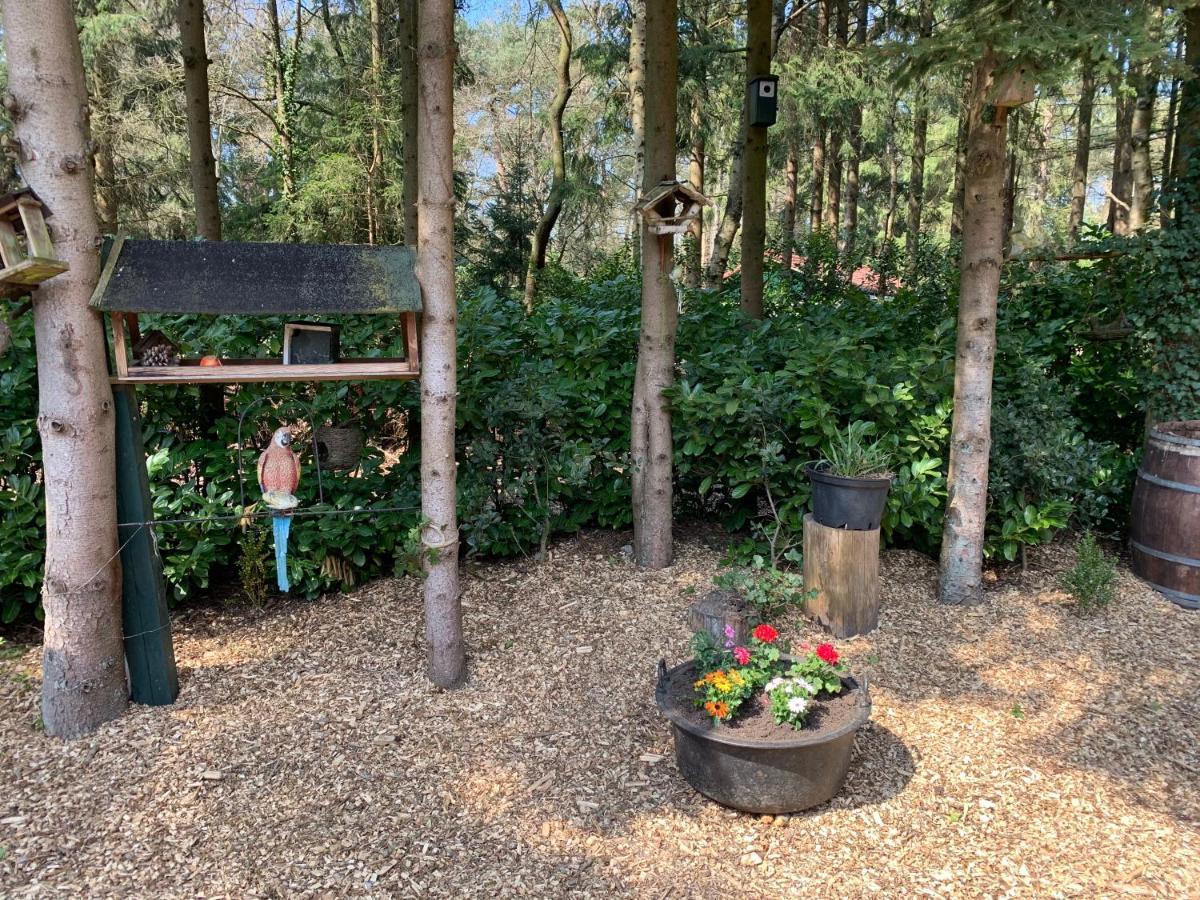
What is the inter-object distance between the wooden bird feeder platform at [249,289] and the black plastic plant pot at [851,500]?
6.88 ft

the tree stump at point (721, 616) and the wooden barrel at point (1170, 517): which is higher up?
the wooden barrel at point (1170, 517)

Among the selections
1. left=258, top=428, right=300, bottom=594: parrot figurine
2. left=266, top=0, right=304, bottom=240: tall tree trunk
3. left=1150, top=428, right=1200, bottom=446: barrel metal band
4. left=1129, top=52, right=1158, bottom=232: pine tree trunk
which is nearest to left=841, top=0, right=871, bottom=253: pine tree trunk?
left=1129, top=52, right=1158, bottom=232: pine tree trunk

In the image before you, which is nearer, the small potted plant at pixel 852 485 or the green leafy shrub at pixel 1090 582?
the small potted plant at pixel 852 485

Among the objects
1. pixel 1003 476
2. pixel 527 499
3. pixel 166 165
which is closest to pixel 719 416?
pixel 527 499

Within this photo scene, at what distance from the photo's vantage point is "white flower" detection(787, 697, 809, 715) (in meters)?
2.62

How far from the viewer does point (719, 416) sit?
14.6 feet

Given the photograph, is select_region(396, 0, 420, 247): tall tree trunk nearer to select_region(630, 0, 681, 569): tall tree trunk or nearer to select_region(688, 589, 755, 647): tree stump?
select_region(630, 0, 681, 569): tall tree trunk

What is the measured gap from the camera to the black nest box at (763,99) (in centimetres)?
595

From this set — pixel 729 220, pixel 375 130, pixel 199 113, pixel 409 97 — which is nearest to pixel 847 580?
pixel 409 97

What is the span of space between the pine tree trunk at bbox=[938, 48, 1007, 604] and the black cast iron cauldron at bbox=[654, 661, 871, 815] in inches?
73.2

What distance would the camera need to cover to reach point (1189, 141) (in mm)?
4961

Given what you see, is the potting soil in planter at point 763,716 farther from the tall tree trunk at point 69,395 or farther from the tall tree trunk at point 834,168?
the tall tree trunk at point 834,168

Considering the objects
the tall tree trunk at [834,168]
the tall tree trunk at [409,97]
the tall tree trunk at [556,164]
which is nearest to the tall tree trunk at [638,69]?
the tall tree trunk at [409,97]

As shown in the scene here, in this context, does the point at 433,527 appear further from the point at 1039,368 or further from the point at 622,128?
the point at 622,128
